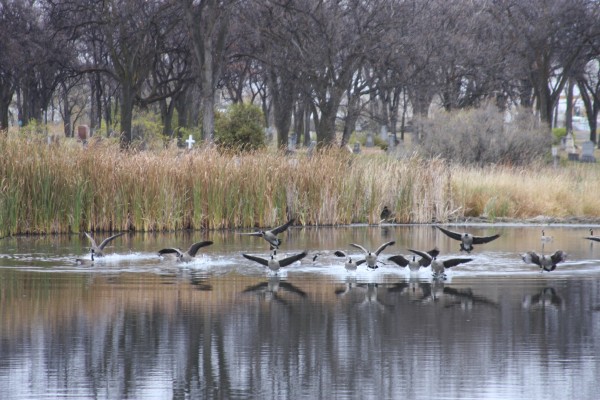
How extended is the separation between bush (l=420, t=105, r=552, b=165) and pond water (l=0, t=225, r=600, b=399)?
17.2m

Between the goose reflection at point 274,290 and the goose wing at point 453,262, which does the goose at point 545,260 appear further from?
the goose reflection at point 274,290

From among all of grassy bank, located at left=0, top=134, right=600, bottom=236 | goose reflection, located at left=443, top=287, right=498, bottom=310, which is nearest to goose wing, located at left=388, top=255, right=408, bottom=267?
goose reflection, located at left=443, top=287, right=498, bottom=310

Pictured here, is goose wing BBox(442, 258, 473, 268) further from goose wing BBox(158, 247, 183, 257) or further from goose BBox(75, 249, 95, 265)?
goose BBox(75, 249, 95, 265)

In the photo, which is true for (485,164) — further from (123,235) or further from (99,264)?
(99,264)

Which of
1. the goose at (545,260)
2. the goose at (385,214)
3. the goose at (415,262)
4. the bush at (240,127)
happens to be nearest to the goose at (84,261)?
the goose at (415,262)

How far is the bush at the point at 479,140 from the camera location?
111 ft

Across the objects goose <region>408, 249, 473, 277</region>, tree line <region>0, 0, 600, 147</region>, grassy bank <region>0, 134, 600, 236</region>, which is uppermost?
tree line <region>0, 0, 600, 147</region>

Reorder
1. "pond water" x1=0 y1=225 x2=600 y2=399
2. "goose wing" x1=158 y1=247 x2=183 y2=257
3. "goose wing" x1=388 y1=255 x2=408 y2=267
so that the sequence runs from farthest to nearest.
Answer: "goose wing" x1=158 y1=247 x2=183 y2=257, "goose wing" x1=388 y1=255 x2=408 y2=267, "pond water" x1=0 y1=225 x2=600 y2=399

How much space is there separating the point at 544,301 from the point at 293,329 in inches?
131

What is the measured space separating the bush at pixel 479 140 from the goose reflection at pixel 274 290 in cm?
1940

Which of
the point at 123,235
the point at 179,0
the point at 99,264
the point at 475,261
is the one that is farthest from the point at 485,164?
the point at 99,264

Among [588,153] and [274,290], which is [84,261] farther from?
[588,153]

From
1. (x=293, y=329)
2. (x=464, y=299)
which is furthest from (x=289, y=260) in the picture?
(x=293, y=329)

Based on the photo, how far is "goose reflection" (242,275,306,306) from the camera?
40.1 ft
